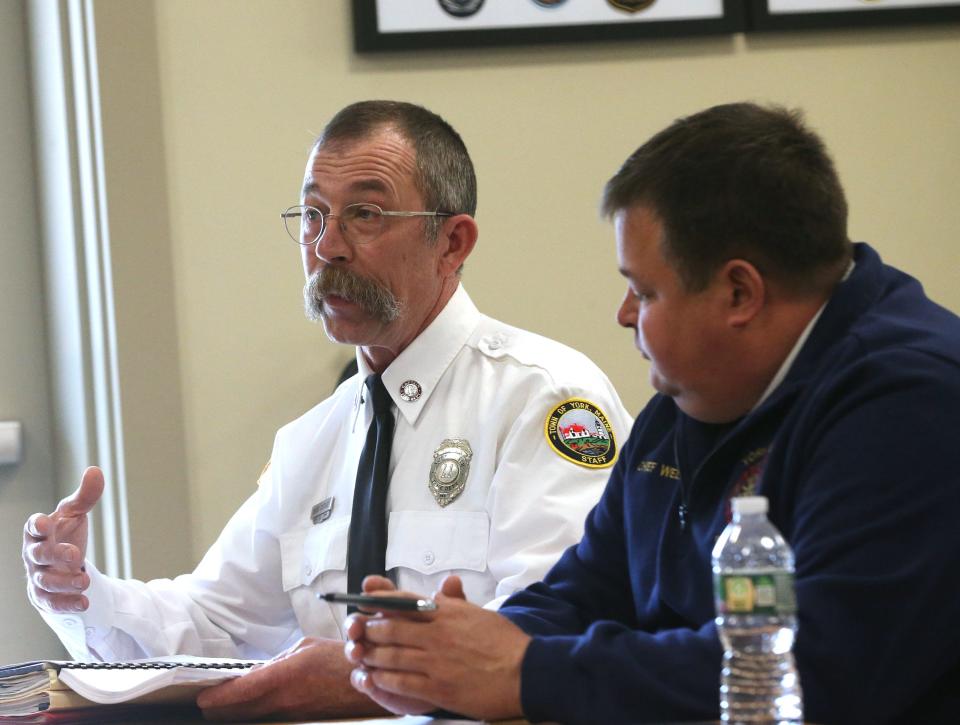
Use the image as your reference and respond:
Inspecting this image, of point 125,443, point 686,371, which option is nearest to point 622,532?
point 686,371


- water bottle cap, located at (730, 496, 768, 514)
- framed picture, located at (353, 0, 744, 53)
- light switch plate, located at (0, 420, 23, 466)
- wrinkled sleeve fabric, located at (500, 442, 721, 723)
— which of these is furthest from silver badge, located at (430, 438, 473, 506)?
light switch plate, located at (0, 420, 23, 466)

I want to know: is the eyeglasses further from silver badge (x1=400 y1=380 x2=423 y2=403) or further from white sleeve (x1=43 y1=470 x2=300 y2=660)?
white sleeve (x1=43 y1=470 x2=300 y2=660)

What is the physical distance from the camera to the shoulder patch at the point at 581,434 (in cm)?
197

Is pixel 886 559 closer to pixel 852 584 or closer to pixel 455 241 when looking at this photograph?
pixel 852 584

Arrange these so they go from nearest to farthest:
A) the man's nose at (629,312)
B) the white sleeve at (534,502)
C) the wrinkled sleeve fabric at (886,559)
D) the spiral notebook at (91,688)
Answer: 1. the wrinkled sleeve fabric at (886,559)
2. the man's nose at (629,312)
3. the spiral notebook at (91,688)
4. the white sleeve at (534,502)

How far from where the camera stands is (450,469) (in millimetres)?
2070

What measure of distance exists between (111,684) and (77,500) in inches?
17.8

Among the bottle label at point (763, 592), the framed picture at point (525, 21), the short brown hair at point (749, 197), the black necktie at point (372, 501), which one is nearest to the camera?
the bottle label at point (763, 592)

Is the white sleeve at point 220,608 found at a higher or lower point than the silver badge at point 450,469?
lower

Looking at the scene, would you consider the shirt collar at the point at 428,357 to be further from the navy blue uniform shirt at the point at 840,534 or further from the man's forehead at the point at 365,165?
the navy blue uniform shirt at the point at 840,534

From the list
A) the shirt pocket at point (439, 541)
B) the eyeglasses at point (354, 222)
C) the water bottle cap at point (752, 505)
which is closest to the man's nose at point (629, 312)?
the water bottle cap at point (752, 505)

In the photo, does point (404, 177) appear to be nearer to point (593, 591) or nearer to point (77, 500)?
point (77, 500)

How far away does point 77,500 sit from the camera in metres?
1.95

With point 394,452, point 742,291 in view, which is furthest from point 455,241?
point 742,291
